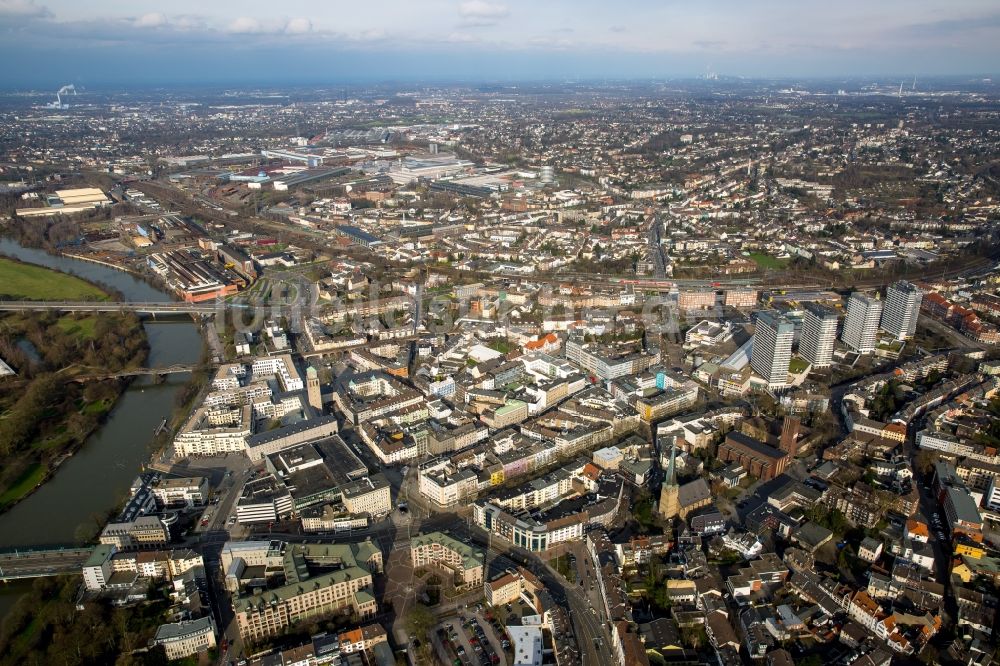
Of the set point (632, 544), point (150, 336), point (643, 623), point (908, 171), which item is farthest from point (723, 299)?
point (908, 171)

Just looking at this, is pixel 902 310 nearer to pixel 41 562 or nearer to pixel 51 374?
pixel 41 562

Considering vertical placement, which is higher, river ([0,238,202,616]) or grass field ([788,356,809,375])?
grass field ([788,356,809,375])

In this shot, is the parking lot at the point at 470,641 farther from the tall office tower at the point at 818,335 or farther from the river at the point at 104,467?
the tall office tower at the point at 818,335

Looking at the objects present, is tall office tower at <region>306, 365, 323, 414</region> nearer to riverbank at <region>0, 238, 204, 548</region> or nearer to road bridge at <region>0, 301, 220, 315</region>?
riverbank at <region>0, 238, 204, 548</region>

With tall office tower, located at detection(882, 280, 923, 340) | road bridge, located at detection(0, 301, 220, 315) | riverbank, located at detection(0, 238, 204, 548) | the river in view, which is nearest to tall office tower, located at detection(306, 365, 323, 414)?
riverbank, located at detection(0, 238, 204, 548)

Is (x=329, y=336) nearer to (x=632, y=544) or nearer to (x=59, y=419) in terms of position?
(x=59, y=419)
